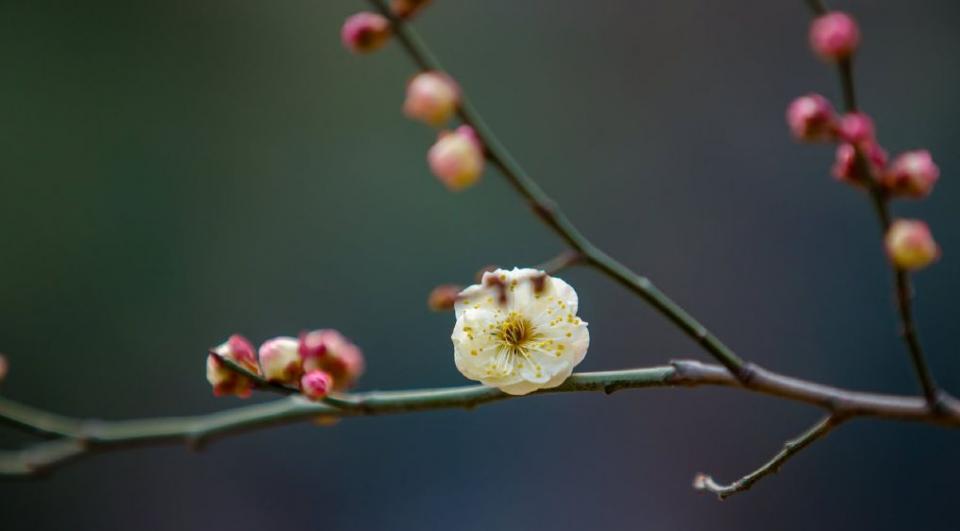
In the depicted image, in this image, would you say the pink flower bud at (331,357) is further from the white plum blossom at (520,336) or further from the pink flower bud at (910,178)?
the pink flower bud at (910,178)

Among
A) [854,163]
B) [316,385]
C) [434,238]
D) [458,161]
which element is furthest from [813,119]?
[434,238]

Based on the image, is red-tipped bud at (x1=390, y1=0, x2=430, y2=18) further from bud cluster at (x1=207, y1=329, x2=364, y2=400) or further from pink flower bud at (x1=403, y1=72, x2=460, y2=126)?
bud cluster at (x1=207, y1=329, x2=364, y2=400)

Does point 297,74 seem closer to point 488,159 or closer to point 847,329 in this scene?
point 847,329

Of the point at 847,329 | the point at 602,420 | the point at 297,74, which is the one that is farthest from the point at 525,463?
the point at 297,74

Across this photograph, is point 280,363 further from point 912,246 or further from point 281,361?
point 912,246

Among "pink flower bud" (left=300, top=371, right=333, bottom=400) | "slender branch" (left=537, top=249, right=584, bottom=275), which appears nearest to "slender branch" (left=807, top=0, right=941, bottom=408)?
"slender branch" (left=537, top=249, right=584, bottom=275)

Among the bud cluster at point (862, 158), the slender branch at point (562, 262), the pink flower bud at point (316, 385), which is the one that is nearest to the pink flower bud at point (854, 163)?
the bud cluster at point (862, 158)
